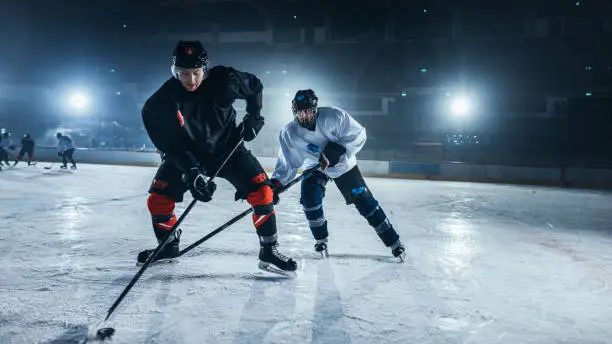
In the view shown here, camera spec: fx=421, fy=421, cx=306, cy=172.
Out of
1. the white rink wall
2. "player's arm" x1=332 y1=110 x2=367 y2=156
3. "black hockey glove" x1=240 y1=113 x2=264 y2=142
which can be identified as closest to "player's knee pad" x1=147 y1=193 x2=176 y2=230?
"black hockey glove" x1=240 y1=113 x2=264 y2=142

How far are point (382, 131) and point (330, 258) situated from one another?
50.4 ft

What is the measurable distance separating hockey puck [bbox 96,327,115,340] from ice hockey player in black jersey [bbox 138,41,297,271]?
1134 mm

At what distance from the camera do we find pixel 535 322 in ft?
7.59

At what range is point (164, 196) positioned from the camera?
128 inches

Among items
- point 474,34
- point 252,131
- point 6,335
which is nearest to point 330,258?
point 252,131

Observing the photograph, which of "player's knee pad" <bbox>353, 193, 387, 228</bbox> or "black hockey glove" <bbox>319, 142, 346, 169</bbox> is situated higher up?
"black hockey glove" <bbox>319, 142, 346, 169</bbox>

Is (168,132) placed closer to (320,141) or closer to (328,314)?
(320,141)

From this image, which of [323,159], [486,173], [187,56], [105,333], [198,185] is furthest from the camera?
[486,173]

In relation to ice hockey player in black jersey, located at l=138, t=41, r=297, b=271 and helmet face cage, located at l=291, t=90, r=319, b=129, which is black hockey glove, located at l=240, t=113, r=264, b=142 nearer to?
ice hockey player in black jersey, located at l=138, t=41, r=297, b=271

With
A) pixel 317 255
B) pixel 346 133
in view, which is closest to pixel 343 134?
pixel 346 133

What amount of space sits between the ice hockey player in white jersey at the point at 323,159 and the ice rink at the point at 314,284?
1.06 feet

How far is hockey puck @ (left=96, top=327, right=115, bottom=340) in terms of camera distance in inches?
79.8

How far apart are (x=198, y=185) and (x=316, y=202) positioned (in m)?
1.17

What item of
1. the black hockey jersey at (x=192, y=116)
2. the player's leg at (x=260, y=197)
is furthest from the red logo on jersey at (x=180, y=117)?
the player's leg at (x=260, y=197)
